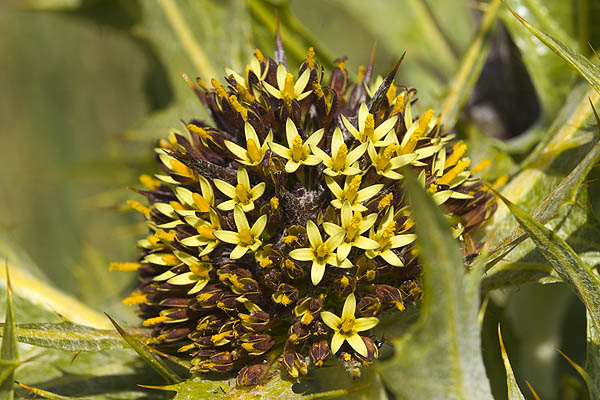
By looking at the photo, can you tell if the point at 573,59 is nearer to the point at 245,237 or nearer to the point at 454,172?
the point at 454,172

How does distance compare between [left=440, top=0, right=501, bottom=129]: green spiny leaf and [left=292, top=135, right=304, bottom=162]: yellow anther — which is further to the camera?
[left=440, top=0, right=501, bottom=129]: green spiny leaf

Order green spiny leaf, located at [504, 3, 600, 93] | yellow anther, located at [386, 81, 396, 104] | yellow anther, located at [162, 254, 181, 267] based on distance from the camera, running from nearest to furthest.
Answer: green spiny leaf, located at [504, 3, 600, 93] → yellow anther, located at [162, 254, 181, 267] → yellow anther, located at [386, 81, 396, 104]

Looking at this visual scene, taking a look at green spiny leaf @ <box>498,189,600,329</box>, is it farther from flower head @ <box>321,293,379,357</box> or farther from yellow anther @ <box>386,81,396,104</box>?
yellow anther @ <box>386,81,396,104</box>

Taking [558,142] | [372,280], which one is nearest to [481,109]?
[558,142]

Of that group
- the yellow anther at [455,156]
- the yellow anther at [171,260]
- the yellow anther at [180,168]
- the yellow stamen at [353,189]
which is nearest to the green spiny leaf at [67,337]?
the yellow anther at [171,260]

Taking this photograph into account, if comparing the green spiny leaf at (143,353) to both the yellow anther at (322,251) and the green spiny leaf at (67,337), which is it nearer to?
the green spiny leaf at (67,337)

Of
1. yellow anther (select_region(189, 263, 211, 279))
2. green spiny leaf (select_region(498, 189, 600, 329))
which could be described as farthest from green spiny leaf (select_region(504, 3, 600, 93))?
yellow anther (select_region(189, 263, 211, 279))

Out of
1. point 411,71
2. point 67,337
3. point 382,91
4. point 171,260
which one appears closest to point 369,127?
point 382,91

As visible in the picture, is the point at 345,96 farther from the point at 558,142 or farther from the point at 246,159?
the point at 558,142
